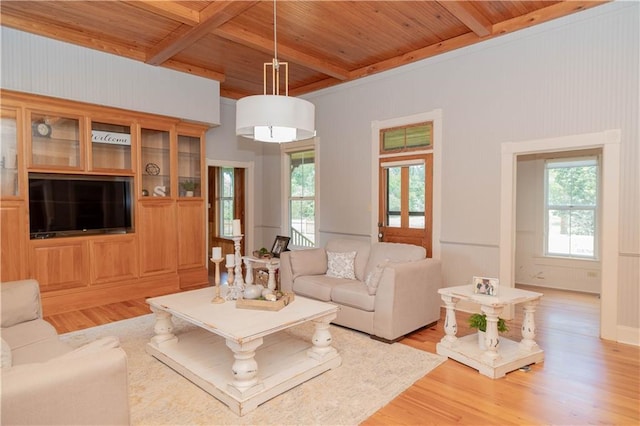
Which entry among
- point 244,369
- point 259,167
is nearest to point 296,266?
point 244,369

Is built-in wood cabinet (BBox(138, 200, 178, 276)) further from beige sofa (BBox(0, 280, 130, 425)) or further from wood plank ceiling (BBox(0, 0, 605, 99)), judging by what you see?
beige sofa (BBox(0, 280, 130, 425))

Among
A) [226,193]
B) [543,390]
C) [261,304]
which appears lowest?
[543,390]

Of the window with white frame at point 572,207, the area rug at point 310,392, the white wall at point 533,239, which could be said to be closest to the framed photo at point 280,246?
the area rug at point 310,392

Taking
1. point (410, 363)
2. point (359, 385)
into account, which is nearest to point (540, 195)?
point (410, 363)

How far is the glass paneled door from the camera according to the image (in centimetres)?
478

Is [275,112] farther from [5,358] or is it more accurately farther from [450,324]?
[450,324]

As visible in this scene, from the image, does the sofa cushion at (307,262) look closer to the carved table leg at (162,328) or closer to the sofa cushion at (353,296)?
the sofa cushion at (353,296)

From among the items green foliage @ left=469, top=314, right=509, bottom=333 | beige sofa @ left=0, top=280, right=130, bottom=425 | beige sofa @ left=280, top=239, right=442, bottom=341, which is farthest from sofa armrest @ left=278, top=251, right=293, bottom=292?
beige sofa @ left=0, top=280, right=130, bottom=425

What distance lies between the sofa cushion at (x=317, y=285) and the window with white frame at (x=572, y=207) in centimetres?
379

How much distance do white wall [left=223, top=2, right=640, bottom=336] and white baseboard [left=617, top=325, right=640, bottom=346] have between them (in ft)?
0.06

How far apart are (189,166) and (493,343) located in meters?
4.72

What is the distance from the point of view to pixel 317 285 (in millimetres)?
4035

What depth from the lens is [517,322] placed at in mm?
3994

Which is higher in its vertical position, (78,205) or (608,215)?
(78,205)
